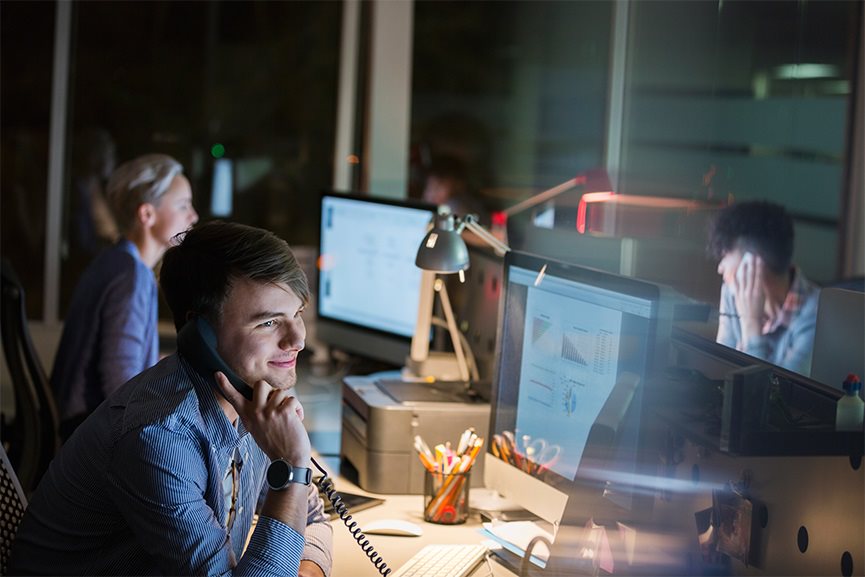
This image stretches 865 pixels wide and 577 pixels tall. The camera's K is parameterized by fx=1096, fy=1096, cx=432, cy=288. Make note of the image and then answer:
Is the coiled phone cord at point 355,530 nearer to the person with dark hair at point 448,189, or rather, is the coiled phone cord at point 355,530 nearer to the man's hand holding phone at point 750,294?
the man's hand holding phone at point 750,294

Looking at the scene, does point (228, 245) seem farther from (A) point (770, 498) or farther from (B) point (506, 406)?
(A) point (770, 498)

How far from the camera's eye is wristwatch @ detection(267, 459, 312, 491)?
154 centimetres

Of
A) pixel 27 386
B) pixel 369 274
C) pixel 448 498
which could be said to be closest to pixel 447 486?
pixel 448 498

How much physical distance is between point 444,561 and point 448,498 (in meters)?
0.26

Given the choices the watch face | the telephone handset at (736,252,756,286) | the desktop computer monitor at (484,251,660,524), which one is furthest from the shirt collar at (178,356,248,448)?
the telephone handset at (736,252,756,286)

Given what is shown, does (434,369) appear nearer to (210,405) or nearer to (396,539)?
(396,539)

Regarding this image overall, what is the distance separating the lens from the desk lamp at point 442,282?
2275 millimetres

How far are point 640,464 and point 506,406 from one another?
17.6 inches

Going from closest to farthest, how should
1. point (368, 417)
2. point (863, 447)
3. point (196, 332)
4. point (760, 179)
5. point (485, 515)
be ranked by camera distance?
point (863, 447) < point (196, 332) < point (485, 515) < point (368, 417) < point (760, 179)

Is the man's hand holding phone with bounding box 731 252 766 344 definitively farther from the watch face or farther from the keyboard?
the watch face

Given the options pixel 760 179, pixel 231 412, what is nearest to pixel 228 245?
pixel 231 412

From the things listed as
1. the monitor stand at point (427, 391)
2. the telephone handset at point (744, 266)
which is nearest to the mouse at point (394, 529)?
the monitor stand at point (427, 391)

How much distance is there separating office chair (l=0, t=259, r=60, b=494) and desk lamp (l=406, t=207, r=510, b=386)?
996 millimetres

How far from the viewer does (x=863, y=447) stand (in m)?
1.30
